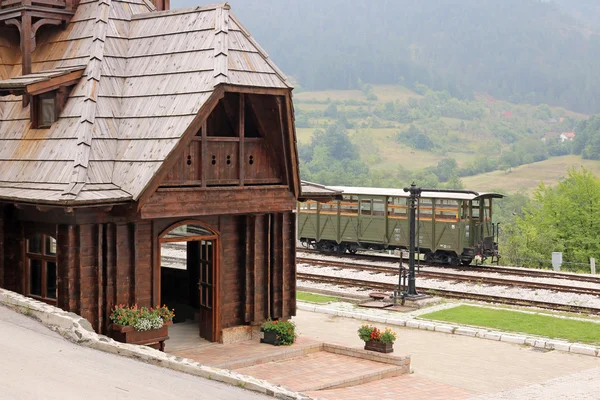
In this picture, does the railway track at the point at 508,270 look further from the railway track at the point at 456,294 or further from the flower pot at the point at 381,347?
the flower pot at the point at 381,347

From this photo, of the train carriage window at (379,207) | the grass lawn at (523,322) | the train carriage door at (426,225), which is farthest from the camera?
Answer: the train carriage window at (379,207)

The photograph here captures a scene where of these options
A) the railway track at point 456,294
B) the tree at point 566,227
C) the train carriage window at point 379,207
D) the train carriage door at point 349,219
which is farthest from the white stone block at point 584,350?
the tree at point 566,227

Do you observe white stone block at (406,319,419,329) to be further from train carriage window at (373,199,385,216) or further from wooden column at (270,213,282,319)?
train carriage window at (373,199,385,216)

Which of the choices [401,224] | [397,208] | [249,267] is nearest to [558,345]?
[249,267]

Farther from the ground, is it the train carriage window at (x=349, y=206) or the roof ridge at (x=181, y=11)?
the roof ridge at (x=181, y=11)

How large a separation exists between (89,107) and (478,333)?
998 centimetres

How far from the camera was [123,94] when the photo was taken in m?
15.7

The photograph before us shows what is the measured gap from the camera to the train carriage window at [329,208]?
113ft

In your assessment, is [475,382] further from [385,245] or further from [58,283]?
[385,245]

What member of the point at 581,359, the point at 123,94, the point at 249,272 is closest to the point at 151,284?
the point at 249,272

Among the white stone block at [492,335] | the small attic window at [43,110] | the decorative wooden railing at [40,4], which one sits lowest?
the white stone block at [492,335]

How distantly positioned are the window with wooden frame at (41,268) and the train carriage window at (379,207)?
19.2 m

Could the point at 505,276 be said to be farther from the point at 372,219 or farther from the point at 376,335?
the point at 376,335

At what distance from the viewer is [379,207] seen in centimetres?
3322
